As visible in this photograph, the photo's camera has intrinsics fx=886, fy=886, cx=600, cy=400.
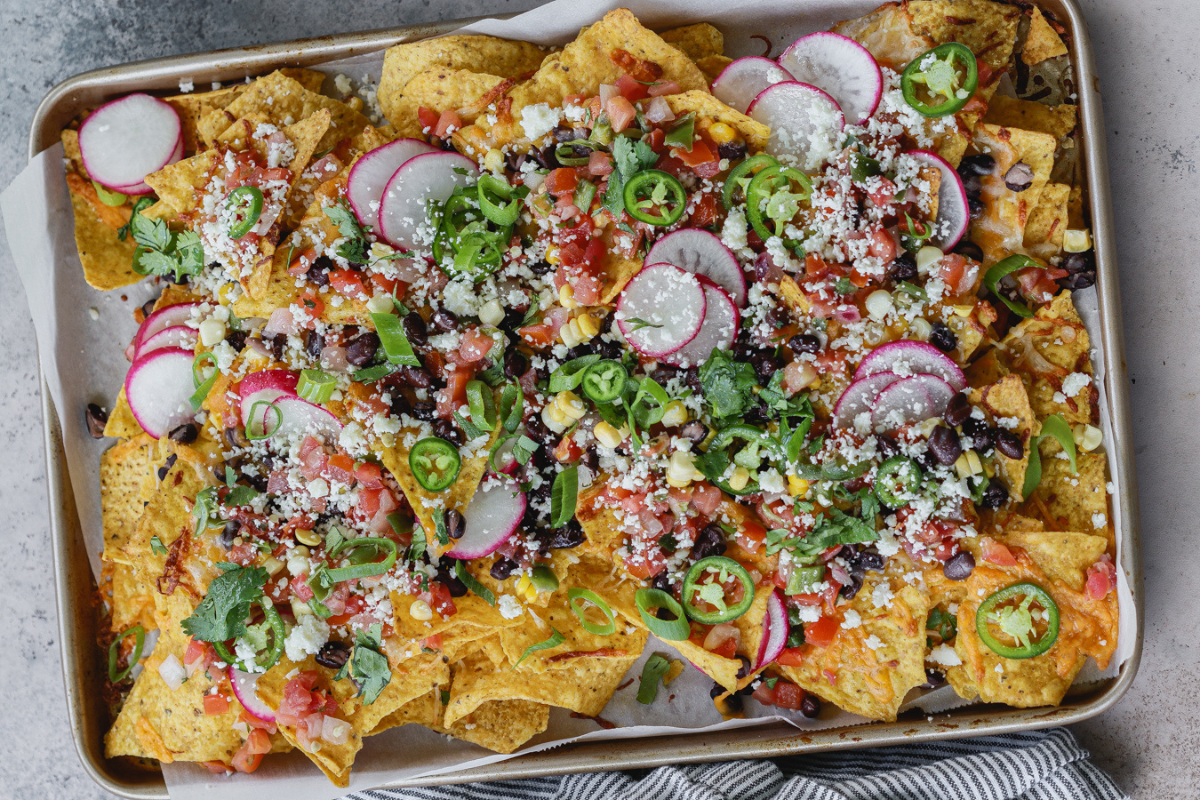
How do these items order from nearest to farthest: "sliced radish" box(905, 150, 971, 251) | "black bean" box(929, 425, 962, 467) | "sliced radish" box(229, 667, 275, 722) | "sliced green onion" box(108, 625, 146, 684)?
"black bean" box(929, 425, 962, 467) → "sliced radish" box(905, 150, 971, 251) → "sliced radish" box(229, 667, 275, 722) → "sliced green onion" box(108, 625, 146, 684)

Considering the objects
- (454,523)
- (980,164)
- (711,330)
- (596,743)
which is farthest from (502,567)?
(980,164)

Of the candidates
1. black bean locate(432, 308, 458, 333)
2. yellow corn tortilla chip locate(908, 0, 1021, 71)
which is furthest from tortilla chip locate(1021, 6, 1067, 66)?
black bean locate(432, 308, 458, 333)

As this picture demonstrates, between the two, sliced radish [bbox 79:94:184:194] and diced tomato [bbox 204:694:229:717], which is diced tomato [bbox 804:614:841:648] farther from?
sliced radish [bbox 79:94:184:194]

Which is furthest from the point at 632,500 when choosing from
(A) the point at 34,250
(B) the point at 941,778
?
(A) the point at 34,250

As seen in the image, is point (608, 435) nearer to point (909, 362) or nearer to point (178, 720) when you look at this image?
point (909, 362)

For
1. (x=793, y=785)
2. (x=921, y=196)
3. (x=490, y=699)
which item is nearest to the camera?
(x=921, y=196)

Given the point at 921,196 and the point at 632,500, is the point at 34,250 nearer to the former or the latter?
the point at 632,500
